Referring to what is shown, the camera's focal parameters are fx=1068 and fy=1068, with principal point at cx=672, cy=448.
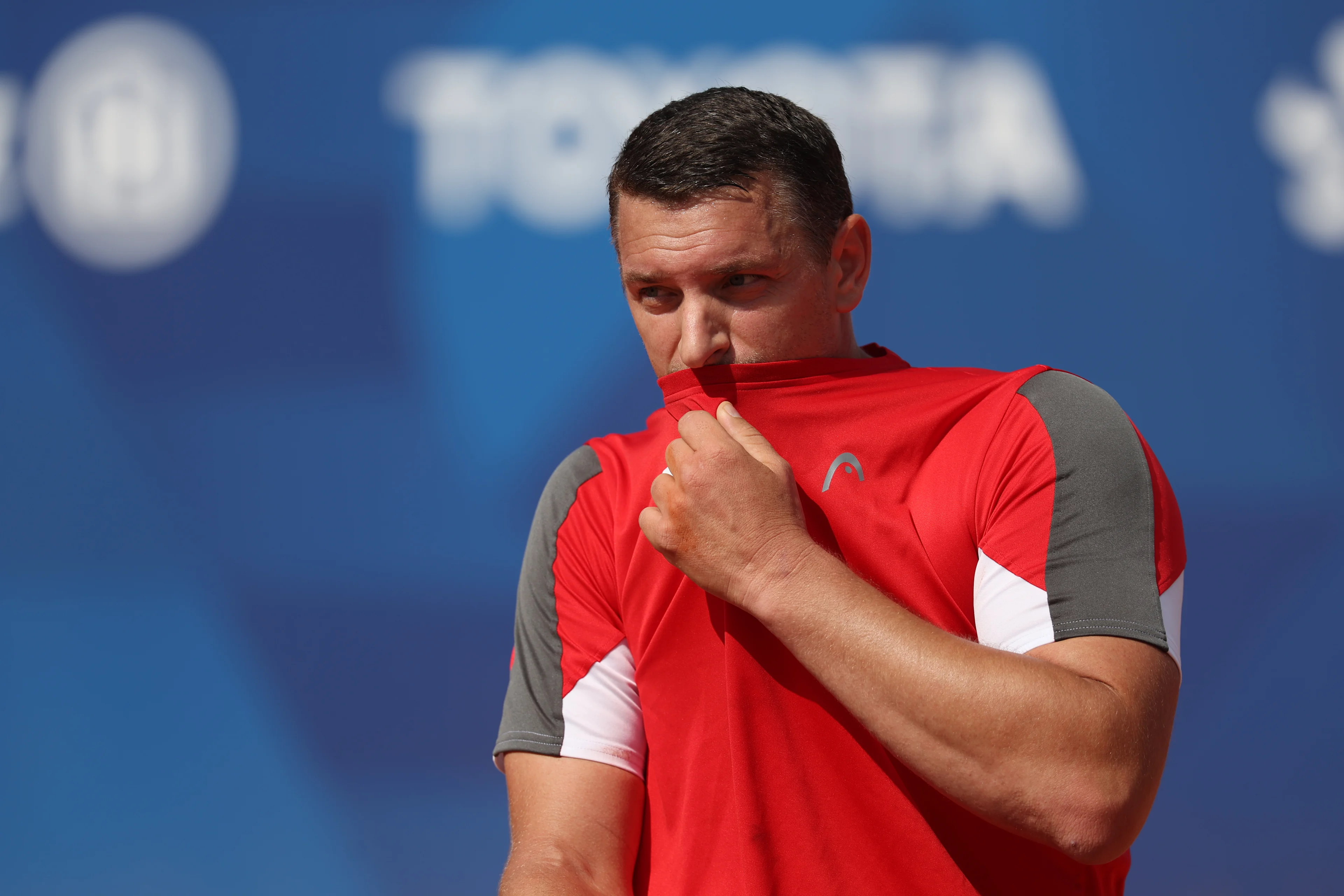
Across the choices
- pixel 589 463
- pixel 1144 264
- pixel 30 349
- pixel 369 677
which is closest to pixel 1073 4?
pixel 1144 264

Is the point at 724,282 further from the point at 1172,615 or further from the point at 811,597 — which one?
the point at 1172,615

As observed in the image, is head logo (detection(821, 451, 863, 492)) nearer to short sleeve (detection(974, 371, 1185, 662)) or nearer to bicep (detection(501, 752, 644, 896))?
short sleeve (detection(974, 371, 1185, 662))

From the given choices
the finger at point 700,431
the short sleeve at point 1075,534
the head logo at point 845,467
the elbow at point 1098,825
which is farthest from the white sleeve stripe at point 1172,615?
the finger at point 700,431

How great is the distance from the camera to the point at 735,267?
1.09m

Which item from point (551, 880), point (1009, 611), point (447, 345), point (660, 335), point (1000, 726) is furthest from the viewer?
point (447, 345)

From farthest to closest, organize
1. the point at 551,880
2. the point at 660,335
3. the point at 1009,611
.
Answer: the point at 660,335 < the point at 551,880 < the point at 1009,611

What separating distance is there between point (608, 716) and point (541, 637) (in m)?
0.13

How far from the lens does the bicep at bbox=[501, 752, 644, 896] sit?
106cm

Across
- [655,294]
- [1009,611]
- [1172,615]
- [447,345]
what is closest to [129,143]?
[447,345]

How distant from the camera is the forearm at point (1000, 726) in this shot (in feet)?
2.74

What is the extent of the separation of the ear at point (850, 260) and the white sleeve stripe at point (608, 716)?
0.45 meters

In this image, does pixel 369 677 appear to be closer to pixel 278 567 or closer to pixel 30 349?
pixel 278 567

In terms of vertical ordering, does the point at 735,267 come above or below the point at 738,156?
below

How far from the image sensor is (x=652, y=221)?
1.13 metres
